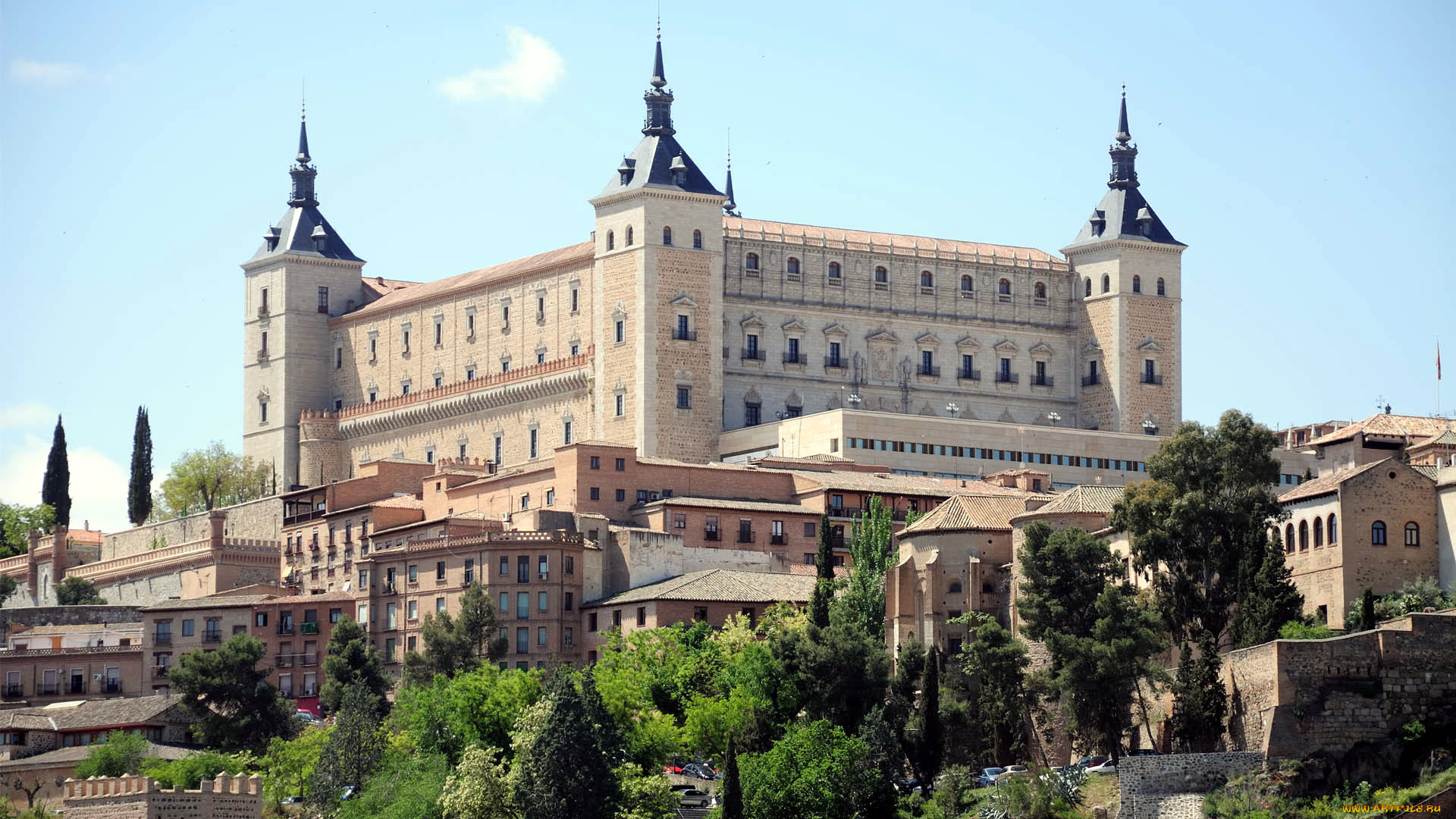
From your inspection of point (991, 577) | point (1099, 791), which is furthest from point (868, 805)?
point (991, 577)

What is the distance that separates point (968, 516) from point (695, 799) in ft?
38.6

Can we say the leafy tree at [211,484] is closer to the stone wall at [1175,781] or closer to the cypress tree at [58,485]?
the cypress tree at [58,485]

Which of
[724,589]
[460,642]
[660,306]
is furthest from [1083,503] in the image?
[660,306]

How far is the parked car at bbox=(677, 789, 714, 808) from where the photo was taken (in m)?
74.4

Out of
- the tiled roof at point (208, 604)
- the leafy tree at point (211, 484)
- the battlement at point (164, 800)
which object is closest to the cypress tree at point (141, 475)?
the leafy tree at point (211, 484)

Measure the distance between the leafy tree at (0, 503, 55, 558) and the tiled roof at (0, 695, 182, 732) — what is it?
43.9m

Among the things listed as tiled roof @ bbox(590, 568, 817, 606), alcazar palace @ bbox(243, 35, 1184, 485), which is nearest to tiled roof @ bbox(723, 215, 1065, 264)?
alcazar palace @ bbox(243, 35, 1184, 485)

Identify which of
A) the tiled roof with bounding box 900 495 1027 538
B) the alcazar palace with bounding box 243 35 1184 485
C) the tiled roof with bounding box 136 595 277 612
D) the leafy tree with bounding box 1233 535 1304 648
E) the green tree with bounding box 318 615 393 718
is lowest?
the green tree with bounding box 318 615 393 718

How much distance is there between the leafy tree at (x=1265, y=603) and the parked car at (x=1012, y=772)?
576 centimetres

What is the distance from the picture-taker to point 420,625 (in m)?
94.1

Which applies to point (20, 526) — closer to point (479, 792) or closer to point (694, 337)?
point (694, 337)

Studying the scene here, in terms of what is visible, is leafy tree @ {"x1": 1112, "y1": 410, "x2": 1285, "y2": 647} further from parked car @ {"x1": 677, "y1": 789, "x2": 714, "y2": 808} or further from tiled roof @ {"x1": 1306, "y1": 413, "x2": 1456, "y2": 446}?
tiled roof @ {"x1": 1306, "y1": 413, "x2": 1456, "y2": 446}

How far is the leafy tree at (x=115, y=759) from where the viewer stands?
8088 cm

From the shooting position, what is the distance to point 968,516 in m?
81.4
